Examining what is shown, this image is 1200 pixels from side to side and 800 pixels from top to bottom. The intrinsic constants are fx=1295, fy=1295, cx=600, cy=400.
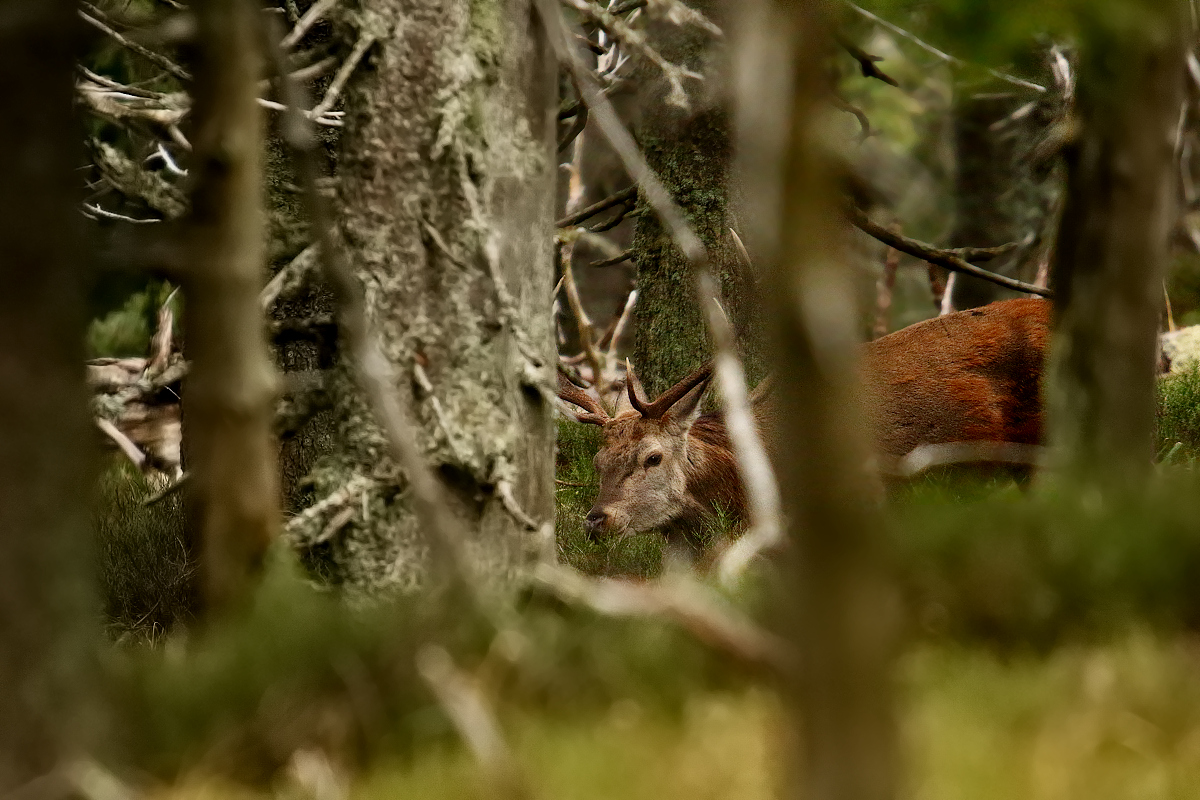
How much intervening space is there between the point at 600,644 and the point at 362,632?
0.55m

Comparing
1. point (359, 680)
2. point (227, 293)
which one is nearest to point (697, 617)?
point (359, 680)

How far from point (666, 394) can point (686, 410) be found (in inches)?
10.6

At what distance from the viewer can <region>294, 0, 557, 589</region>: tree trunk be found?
4.03 meters

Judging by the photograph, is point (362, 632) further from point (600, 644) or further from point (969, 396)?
point (969, 396)

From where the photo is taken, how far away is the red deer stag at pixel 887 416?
775 cm

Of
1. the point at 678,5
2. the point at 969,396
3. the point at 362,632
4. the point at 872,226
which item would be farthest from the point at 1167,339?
the point at 362,632

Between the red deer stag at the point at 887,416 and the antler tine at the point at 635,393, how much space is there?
15 mm

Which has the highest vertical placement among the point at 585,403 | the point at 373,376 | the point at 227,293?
the point at 373,376

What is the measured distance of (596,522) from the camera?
7.63m

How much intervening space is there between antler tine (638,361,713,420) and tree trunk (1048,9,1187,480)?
3525 millimetres

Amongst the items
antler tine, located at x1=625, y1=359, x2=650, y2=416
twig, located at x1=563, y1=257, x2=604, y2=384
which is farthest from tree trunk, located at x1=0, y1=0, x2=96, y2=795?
antler tine, located at x1=625, y1=359, x2=650, y2=416

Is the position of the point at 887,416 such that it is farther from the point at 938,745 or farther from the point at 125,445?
the point at 938,745

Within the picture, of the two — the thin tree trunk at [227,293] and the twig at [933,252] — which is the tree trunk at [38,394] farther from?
the twig at [933,252]

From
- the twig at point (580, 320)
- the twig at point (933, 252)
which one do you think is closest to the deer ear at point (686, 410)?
the twig at point (580, 320)
